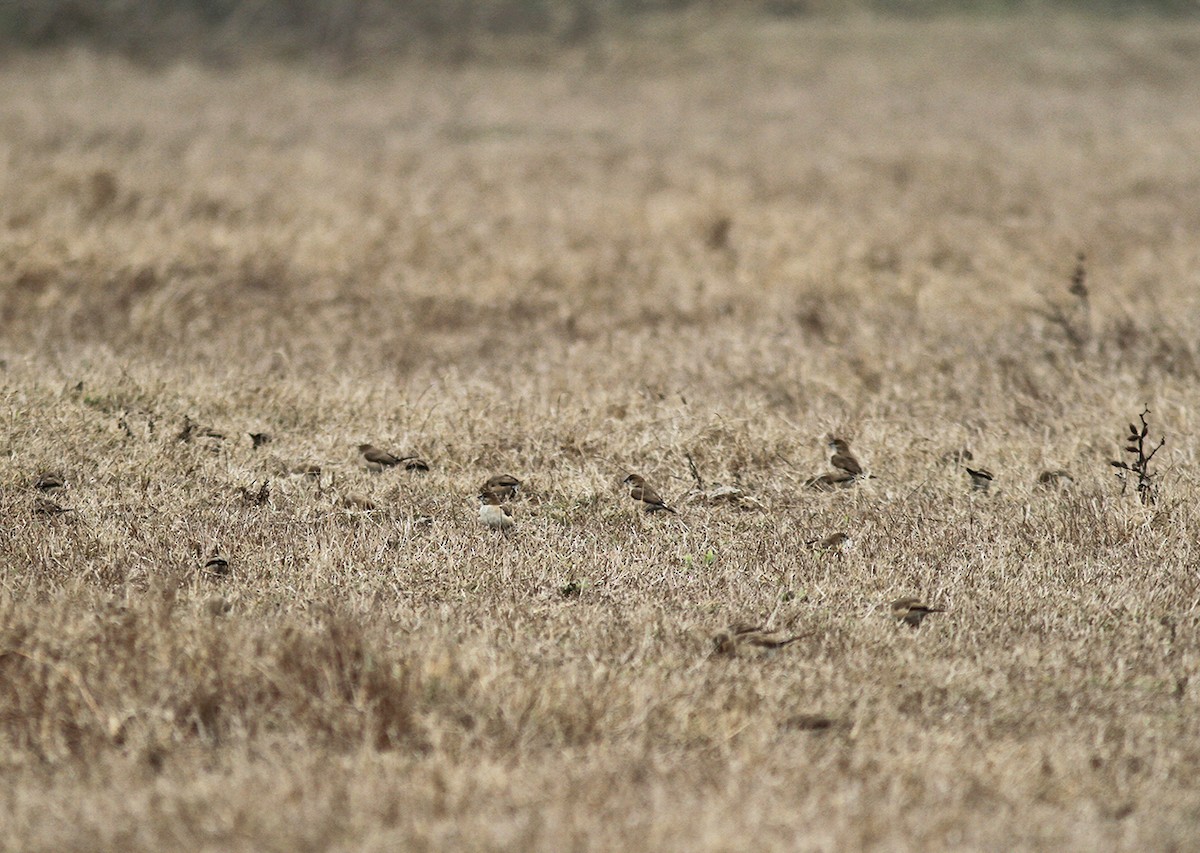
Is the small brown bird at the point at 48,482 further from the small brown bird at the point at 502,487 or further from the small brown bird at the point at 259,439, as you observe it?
the small brown bird at the point at 502,487

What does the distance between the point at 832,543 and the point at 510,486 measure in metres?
1.79

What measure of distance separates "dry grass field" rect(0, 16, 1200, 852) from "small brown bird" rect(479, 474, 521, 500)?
16cm

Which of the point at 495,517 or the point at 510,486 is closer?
the point at 495,517

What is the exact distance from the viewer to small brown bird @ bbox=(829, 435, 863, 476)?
689 centimetres

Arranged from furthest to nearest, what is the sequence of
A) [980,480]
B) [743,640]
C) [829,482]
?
[829,482]
[980,480]
[743,640]

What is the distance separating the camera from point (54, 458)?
6.67 meters

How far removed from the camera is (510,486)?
6.57 meters

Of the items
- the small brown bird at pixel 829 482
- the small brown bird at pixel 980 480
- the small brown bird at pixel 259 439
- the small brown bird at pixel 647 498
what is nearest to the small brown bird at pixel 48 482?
the small brown bird at pixel 259 439

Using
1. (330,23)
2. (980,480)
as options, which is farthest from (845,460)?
(330,23)

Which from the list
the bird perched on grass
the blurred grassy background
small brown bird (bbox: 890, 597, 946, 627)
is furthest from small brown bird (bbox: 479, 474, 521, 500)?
the blurred grassy background

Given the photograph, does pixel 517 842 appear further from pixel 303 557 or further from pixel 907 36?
pixel 907 36

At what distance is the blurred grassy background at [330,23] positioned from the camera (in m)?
30.4

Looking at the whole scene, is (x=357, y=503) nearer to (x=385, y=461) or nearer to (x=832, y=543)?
(x=385, y=461)

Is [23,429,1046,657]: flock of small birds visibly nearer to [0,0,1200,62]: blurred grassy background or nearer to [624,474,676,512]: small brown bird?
[624,474,676,512]: small brown bird
